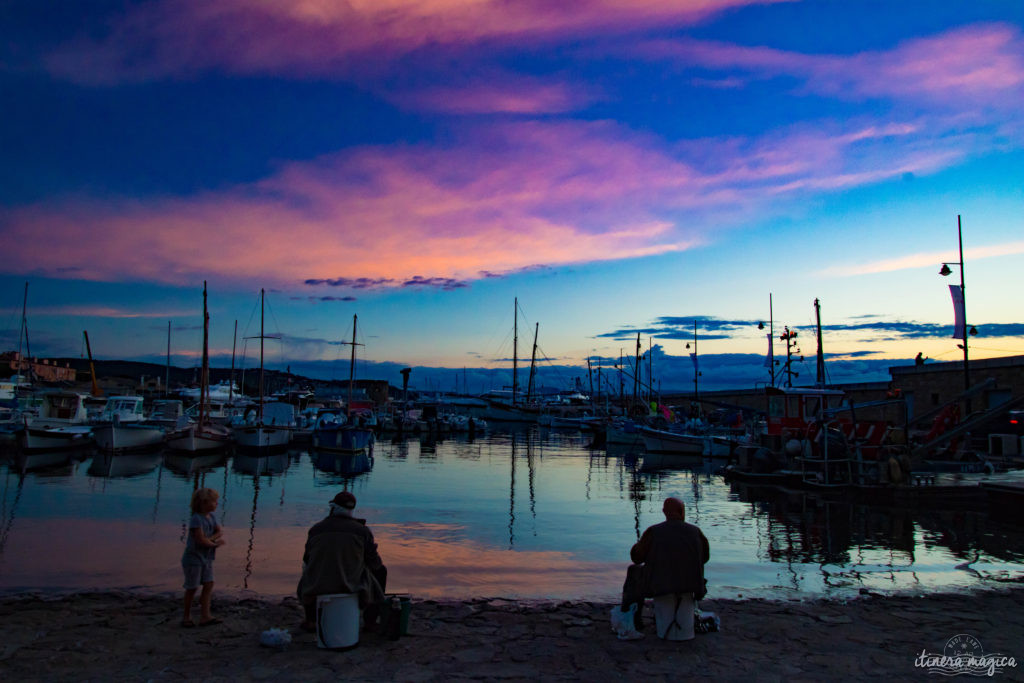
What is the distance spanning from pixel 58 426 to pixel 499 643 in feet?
156

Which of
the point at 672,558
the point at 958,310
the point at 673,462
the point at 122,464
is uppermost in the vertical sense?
the point at 958,310

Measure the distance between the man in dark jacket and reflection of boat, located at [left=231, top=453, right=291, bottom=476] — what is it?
96.0 feet

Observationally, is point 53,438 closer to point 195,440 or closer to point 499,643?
point 195,440

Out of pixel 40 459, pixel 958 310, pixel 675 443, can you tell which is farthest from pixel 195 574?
pixel 675 443

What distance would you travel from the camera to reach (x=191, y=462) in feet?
128

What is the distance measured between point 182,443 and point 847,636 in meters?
40.8

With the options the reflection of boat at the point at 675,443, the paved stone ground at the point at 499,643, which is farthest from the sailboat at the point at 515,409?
the paved stone ground at the point at 499,643

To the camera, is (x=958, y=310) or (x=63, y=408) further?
(x=63, y=408)

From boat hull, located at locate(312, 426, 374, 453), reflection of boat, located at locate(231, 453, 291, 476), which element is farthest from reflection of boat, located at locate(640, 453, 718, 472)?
reflection of boat, located at locate(231, 453, 291, 476)

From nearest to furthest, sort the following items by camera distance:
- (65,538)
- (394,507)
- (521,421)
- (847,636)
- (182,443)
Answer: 1. (847,636)
2. (65,538)
3. (394,507)
4. (182,443)
5. (521,421)

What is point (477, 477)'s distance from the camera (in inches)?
1316

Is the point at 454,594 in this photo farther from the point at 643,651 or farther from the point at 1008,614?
the point at 1008,614

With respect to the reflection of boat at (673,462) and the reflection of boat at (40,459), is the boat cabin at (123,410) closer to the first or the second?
the reflection of boat at (40,459)

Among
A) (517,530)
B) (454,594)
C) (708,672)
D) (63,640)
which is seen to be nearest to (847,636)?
(708,672)
